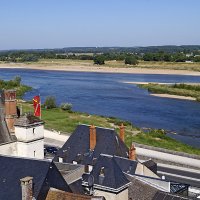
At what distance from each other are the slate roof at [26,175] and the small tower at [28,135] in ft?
22.0

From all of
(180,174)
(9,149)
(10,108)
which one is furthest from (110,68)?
(9,149)

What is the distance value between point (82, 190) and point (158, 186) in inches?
147

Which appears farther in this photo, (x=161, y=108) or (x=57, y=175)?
(x=161, y=108)

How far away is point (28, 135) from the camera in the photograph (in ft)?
84.7

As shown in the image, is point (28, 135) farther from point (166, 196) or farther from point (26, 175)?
point (166, 196)

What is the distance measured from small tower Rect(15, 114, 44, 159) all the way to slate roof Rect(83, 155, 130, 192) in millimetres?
6649

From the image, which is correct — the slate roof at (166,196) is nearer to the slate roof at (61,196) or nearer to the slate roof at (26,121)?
the slate roof at (61,196)

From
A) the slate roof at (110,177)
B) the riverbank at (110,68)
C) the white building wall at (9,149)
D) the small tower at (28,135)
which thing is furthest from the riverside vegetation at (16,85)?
the slate roof at (110,177)

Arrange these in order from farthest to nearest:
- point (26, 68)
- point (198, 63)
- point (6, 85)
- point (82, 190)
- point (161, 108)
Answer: point (26, 68), point (198, 63), point (6, 85), point (161, 108), point (82, 190)

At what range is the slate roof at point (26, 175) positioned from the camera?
1695 cm

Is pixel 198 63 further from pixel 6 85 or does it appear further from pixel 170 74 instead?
pixel 6 85

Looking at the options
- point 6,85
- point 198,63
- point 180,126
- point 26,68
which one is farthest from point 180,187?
point 26,68

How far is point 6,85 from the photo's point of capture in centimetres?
8688

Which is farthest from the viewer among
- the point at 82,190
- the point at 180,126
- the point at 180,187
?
the point at 180,126
